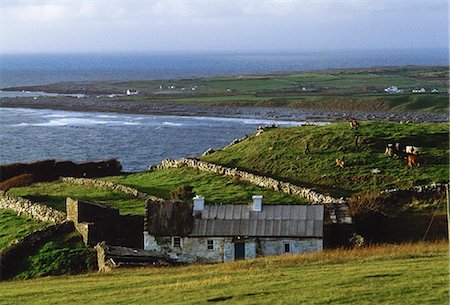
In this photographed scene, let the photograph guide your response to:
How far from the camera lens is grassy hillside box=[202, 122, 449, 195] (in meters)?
50.9

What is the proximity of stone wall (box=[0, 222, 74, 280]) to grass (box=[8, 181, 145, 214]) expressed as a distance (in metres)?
4.53

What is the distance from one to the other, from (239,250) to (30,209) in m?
20.0

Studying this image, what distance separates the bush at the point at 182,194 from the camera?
50.4m

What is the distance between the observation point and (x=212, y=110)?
491ft

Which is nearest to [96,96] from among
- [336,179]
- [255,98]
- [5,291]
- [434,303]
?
[255,98]

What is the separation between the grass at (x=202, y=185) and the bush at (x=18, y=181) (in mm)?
7932

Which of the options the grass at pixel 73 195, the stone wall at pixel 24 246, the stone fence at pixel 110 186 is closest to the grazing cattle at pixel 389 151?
the stone fence at pixel 110 186

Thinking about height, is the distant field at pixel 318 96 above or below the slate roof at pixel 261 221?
below

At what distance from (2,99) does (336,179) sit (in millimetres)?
141231

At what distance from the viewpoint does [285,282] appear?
2584 centimetres

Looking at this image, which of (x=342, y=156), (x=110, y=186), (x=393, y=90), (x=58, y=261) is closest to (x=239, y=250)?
(x=58, y=261)

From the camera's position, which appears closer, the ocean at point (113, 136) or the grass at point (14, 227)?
the grass at point (14, 227)

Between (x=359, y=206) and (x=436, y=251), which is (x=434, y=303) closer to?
(x=436, y=251)

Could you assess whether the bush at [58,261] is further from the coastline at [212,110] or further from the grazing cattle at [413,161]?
the coastline at [212,110]
